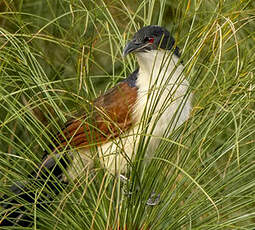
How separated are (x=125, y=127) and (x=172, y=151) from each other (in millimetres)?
363

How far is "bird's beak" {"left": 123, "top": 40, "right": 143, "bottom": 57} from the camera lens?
5.61 feet

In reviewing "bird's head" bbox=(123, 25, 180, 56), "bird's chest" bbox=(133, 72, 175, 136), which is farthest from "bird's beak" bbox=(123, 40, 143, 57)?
"bird's chest" bbox=(133, 72, 175, 136)

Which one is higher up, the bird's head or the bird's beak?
the bird's head

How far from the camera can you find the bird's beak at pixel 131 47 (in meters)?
1.71

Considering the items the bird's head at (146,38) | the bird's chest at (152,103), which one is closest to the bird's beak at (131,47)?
the bird's head at (146,38)

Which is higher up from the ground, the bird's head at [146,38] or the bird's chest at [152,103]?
the bird's head at [146,38]

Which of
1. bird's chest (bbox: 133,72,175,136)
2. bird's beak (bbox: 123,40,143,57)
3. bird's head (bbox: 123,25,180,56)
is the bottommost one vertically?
bird's chest (bbox: 133,72,175,136)

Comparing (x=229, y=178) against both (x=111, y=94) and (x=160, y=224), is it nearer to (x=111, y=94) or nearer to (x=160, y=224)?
(x=160, y=224)

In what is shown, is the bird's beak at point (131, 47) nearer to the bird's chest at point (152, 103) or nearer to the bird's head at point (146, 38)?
the bird's head at point (146, 38)

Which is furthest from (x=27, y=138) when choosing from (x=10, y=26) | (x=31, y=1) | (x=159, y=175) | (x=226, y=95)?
(x=226, y=95)

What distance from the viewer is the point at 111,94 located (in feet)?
5.98

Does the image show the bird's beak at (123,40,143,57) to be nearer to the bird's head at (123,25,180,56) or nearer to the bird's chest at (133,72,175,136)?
the bird's head at (123,25,180,56)

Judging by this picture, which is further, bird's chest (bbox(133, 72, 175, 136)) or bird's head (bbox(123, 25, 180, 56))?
bird's head (bbox(123, 25, 180, 56))

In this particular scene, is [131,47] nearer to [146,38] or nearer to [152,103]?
[146,38]
